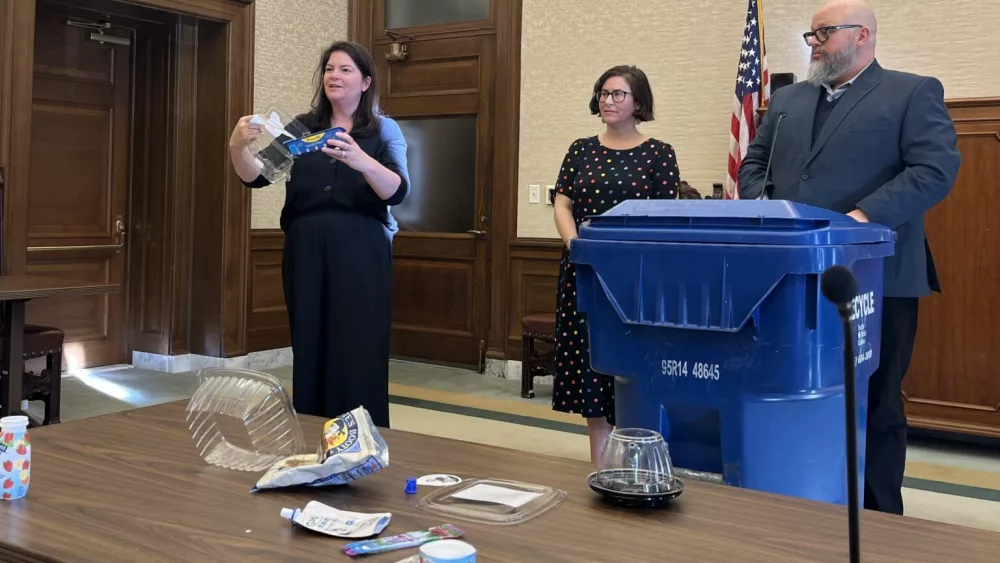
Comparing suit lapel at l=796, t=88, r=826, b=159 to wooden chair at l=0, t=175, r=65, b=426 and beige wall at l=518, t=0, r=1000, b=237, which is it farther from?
wooden chair at l=0, t=175, r=65, b=426

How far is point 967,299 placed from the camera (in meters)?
3.69

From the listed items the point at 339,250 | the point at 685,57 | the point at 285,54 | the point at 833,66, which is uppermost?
the point at 285,54

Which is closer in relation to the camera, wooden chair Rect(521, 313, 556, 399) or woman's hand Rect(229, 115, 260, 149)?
woman's hand Rect(229, 115, 260, 149)

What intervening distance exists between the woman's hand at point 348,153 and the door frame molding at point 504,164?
314cm

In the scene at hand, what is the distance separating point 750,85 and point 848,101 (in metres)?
2.15

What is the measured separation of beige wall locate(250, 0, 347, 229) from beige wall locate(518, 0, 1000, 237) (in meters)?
1.45

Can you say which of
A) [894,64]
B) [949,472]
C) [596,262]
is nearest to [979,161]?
[894,64]

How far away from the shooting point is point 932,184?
6.63 ft

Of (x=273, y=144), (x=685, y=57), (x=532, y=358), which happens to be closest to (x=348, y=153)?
(x=273, y=144)

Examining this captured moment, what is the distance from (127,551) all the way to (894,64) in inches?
166

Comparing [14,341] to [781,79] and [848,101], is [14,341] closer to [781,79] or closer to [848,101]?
[848,101]

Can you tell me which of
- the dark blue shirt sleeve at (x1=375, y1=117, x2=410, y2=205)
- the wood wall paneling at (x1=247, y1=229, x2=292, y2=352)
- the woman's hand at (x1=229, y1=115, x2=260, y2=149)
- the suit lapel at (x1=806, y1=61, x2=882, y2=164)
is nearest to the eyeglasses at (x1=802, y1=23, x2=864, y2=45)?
the suit lapel at (x1=806, y1=61, x2=882, y2=164)

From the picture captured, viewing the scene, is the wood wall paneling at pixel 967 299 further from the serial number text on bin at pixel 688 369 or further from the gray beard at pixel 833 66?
the serial number text on bin at pixel 688 369

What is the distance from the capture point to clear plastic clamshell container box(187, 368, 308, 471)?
1.26m
